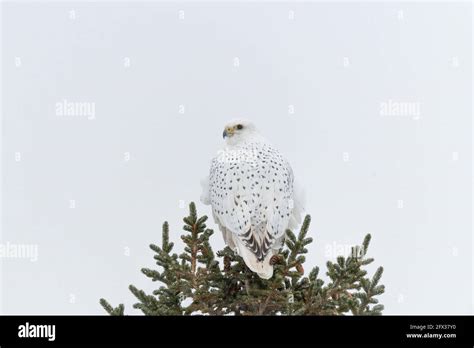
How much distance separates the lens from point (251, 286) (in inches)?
151

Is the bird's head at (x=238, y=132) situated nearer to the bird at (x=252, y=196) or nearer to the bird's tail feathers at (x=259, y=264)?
the bird at (x=252, y=196)

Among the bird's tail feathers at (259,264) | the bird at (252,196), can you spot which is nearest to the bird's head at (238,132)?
the bird at (252,196)

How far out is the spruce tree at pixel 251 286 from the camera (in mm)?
3490

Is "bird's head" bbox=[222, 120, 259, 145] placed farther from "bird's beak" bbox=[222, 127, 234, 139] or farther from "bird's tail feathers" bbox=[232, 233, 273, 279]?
"bird's tail feathers" bbox=[232, 233, 273, 279]

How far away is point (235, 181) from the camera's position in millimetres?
4191

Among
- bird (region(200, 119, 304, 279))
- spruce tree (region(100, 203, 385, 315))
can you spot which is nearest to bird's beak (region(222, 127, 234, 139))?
bird (region(200, 119, 304, 279))

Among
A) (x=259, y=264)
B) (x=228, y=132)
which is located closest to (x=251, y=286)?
(x=259, y=264)

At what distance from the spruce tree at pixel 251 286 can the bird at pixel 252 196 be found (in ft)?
0.50

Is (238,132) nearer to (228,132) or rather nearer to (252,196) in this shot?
(228,132)

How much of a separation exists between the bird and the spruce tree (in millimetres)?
153

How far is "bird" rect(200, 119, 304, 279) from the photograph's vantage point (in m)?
4.01

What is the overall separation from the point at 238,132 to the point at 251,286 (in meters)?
1.17

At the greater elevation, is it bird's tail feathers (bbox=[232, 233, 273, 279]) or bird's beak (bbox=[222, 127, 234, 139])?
bird's beak (bbox=[222, 127, 234, 139])
